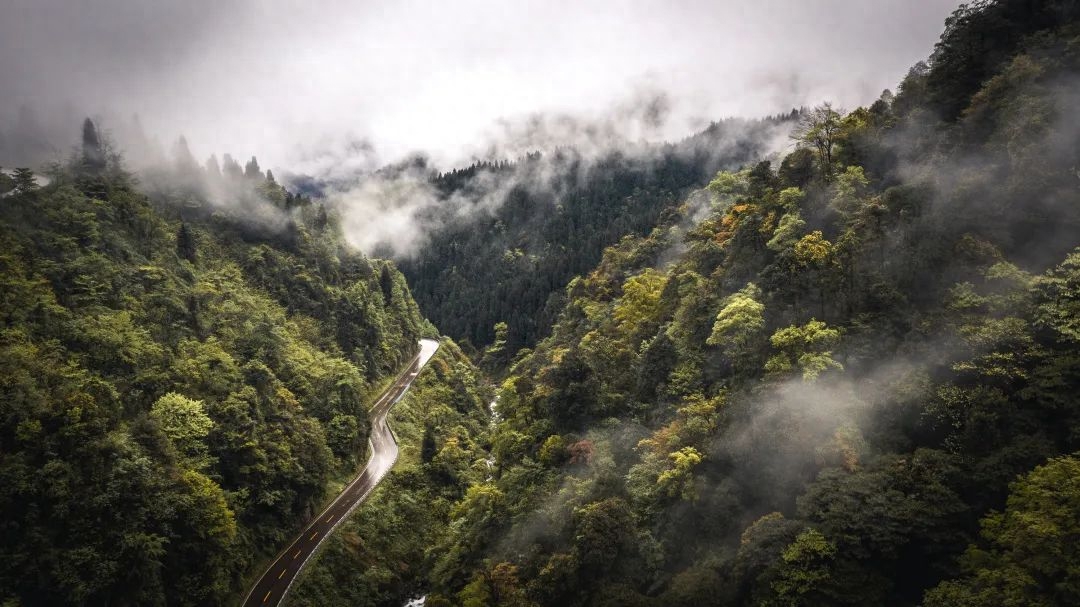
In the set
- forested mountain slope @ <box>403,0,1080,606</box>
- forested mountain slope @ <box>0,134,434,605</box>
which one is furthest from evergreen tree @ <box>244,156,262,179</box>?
forested mountain slope @ <box>403,0,1080,606</box>

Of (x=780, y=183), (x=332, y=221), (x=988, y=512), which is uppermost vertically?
(x=332, y=221)

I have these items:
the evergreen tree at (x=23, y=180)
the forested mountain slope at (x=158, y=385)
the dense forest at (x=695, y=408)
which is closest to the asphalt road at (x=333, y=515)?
the dense forest at (x=695, y=408)

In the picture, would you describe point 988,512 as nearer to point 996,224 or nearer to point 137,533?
point 996,224

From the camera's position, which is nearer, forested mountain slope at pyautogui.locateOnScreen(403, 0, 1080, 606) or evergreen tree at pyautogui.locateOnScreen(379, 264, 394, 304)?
forested mountain slope at pyautogui.locateOnScreen(403, 0, 1080, 606)

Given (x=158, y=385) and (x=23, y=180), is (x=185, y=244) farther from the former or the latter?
(x=158, y=385)

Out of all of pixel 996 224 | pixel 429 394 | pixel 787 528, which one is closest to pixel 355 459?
pixel 429 394

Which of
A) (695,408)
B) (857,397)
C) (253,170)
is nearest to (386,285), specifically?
(253,170)

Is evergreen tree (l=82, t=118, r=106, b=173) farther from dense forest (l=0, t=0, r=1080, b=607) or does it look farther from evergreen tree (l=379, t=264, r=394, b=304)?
evergreen tree (l=379, t=264, r=394, b=304)

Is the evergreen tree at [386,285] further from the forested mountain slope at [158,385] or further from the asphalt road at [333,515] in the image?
the asphalt road at [333,515]
